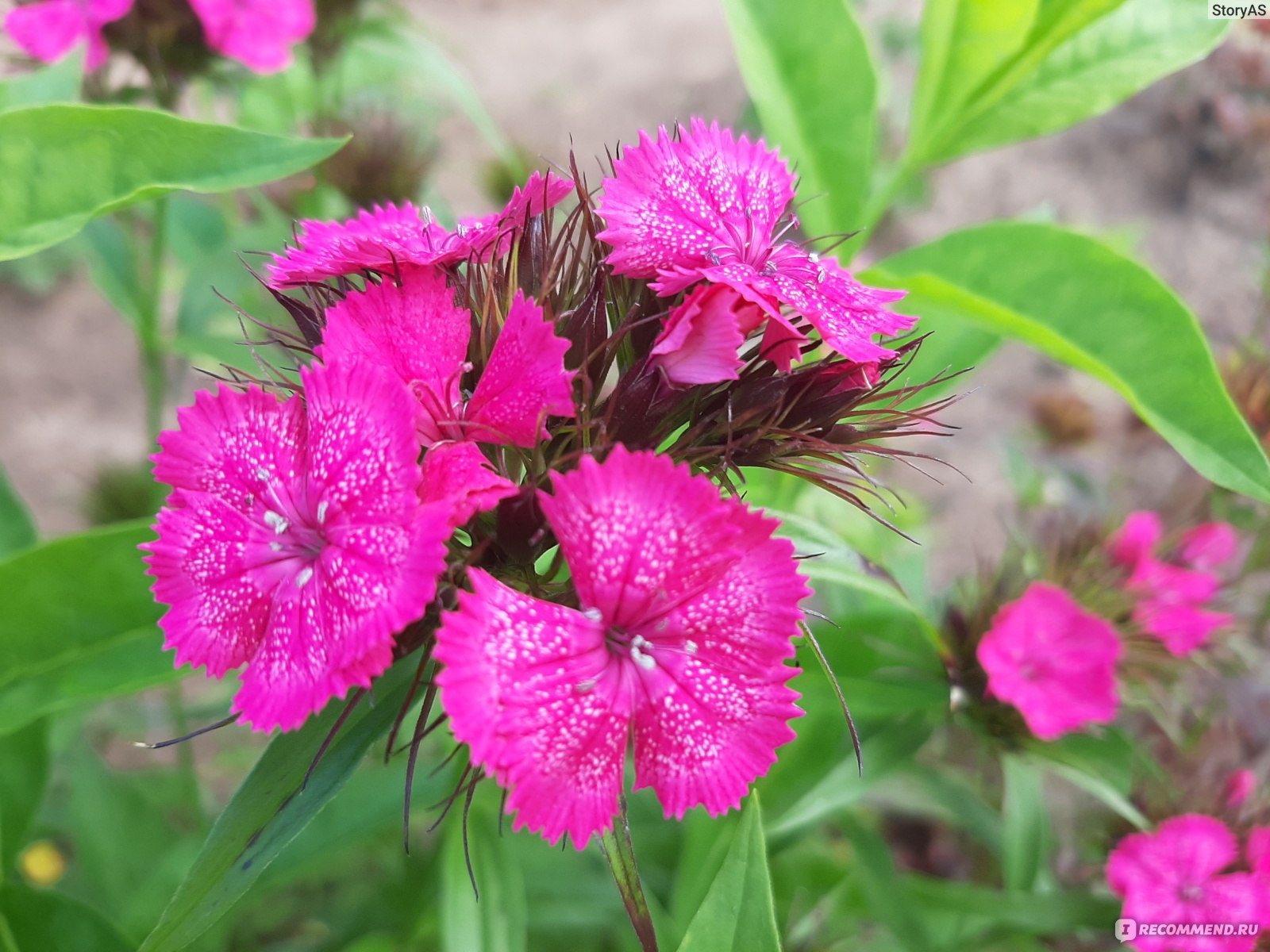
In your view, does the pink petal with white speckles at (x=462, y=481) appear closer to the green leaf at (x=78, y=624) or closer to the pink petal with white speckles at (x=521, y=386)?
the pink petal with white speckles at (x=521, y=386)

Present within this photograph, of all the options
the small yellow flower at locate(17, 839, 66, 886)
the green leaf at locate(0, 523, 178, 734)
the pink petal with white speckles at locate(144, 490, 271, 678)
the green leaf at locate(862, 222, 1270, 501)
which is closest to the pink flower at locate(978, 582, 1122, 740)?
the green leaf at locate(862, 222, 1270, 501)

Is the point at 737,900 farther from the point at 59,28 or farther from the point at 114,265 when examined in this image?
the point at 114,265

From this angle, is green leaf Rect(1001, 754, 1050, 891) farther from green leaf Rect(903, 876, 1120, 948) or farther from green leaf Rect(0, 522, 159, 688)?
green leaf Rect(0, 522, 159, 688)

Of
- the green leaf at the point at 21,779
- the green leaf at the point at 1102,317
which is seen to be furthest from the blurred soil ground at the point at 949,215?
the green leaf at the point at 21,779

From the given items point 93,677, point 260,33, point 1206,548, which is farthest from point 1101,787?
point 260,33

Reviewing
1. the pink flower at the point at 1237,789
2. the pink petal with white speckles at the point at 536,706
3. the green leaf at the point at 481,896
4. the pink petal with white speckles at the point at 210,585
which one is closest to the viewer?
the pink petal with white speckles at the point at 536,706

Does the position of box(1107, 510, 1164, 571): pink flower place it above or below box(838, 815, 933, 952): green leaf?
above
